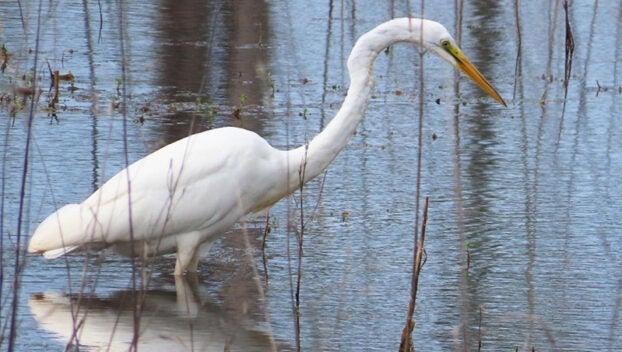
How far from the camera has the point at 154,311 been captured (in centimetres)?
555

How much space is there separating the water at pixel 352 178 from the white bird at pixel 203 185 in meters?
0.20

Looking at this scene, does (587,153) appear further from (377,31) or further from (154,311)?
(154,311)

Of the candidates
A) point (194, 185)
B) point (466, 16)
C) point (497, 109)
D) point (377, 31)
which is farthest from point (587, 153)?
point (466, 16)

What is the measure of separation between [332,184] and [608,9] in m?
6.22

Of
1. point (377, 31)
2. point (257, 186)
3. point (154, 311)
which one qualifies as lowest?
point (154, 311)

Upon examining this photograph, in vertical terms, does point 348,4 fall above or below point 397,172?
→ above

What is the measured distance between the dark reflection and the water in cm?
3

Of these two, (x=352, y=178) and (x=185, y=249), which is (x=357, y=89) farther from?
(x=352, y=178)

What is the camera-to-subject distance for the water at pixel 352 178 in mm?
5312

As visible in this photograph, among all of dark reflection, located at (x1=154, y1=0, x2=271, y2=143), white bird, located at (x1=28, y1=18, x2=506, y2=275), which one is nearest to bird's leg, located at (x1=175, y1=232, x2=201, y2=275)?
white bird, located at (x1=28, y1=18, x2=506, y2=275)

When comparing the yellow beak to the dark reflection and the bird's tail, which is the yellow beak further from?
the dark reflection

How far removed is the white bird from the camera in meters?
5.72

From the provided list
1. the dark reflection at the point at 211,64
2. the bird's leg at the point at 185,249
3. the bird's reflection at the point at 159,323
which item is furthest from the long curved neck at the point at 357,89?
the dark reflection at the point at 211,64

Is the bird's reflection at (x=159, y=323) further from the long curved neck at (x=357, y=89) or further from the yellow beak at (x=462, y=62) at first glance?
the yellow beak at (x=462, y=62)
